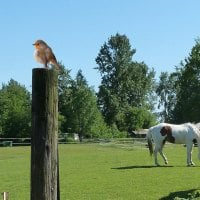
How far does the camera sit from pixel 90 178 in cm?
1725

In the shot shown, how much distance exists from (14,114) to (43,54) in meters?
79.0

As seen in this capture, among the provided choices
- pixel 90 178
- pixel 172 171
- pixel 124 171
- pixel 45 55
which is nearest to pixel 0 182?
pixel 90 178

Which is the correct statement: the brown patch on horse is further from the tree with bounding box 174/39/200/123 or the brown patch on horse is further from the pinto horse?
the tree with bounding box 174/39/200/123

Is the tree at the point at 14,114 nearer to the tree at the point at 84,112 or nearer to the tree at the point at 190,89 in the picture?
the tree at the point at 84,112

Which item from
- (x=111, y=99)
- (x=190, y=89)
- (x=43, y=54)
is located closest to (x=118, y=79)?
(x=111, y=99)

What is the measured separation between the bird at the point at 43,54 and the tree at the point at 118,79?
8596 centimetres

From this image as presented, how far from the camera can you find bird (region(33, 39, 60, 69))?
5.61 metres

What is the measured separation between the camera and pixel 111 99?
303ft

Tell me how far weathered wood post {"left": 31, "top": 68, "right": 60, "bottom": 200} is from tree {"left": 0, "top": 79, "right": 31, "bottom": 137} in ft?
237

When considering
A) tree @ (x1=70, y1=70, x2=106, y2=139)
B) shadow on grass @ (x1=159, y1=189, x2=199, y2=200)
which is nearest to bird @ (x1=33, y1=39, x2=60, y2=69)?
shadow on grass @ (x1=159, y1=189, x2=199, y2=200)

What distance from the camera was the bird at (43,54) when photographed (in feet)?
18.4

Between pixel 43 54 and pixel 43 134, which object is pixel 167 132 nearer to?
pixel 43 54

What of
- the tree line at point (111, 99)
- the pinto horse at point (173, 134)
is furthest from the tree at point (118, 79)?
the pinto horse at point (173, 134)

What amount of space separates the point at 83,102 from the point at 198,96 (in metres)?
19.1
